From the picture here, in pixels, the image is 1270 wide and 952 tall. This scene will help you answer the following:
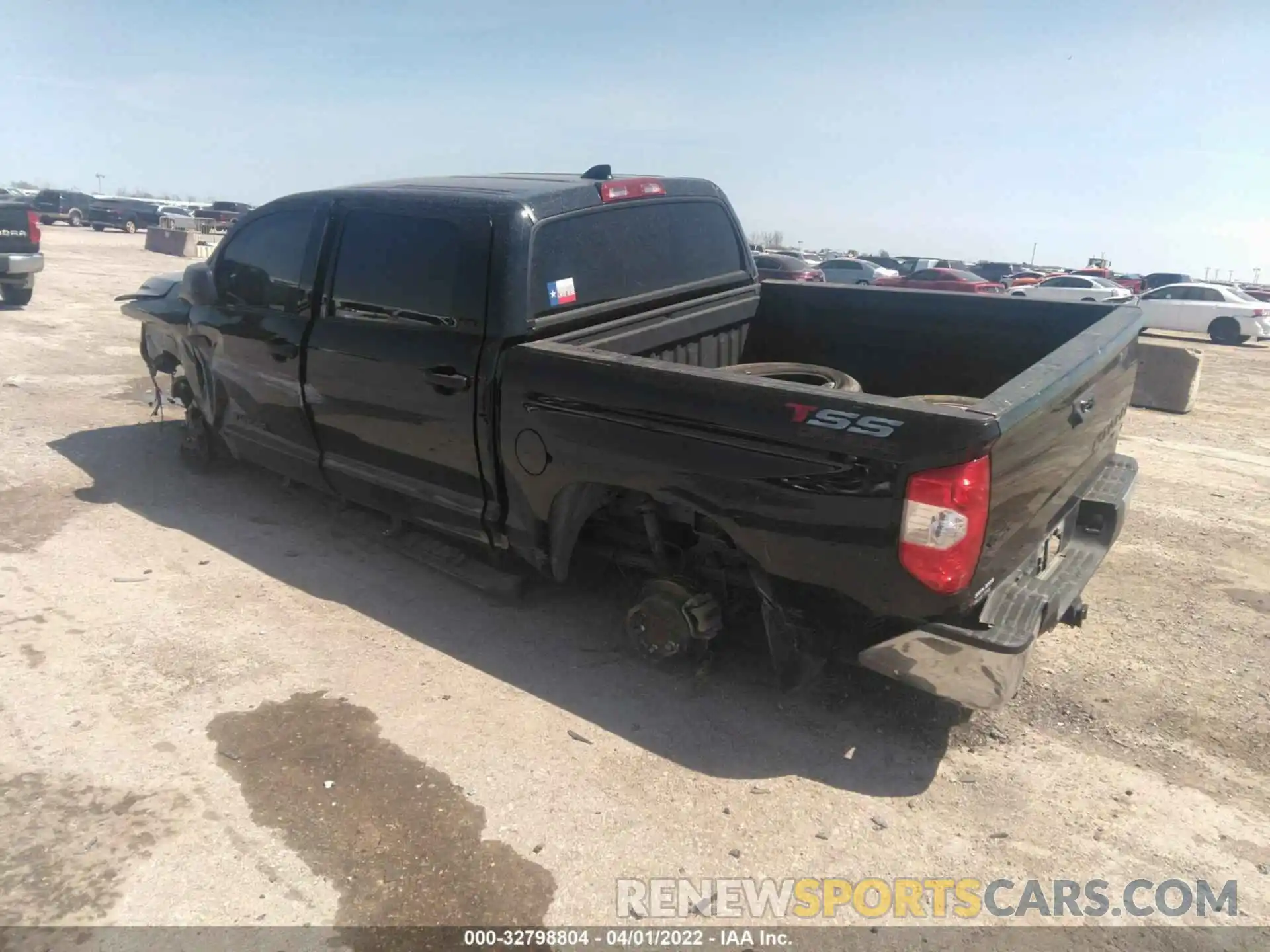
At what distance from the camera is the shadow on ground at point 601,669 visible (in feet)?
10.6

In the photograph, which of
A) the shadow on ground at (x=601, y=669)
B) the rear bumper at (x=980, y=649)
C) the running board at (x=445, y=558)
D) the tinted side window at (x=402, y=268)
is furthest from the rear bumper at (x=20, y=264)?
the rear bumper at (x=980, y=649)

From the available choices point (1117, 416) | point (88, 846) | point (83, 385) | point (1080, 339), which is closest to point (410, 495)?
point (88, 846)

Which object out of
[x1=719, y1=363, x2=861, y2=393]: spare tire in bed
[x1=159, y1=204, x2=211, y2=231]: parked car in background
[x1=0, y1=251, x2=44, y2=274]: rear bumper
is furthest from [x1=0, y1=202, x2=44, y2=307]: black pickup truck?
[x1=159, y1=204, x2=211, y2=231]: parked car in background

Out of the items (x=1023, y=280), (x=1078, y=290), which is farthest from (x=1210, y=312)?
(x=1023, y=280)

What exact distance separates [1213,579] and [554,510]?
3.64 metres

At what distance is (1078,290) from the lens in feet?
86.1

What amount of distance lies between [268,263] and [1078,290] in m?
26.7

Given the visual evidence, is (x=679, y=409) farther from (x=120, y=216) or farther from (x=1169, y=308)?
(x=120, y=216)

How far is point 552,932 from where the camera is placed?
2439 mm

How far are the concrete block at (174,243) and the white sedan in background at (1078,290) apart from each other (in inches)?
992

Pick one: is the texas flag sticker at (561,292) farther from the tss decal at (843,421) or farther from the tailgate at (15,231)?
the tailgate at (15,231)

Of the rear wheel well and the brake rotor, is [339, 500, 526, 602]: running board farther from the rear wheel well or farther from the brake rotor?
the brake rotor

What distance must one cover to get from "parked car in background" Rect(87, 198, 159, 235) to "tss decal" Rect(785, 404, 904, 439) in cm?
4538

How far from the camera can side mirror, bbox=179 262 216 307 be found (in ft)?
17.4
